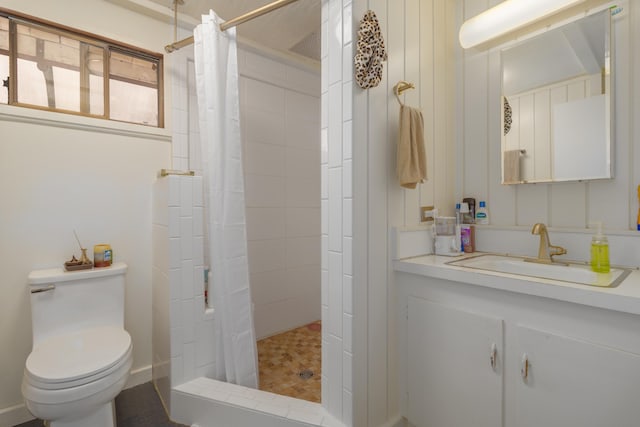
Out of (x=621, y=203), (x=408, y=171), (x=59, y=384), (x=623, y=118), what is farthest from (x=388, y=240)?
(x=59, y=384)

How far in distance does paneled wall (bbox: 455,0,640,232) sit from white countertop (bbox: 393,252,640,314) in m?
0.31

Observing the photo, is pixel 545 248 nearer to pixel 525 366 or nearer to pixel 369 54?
pixel 525 366

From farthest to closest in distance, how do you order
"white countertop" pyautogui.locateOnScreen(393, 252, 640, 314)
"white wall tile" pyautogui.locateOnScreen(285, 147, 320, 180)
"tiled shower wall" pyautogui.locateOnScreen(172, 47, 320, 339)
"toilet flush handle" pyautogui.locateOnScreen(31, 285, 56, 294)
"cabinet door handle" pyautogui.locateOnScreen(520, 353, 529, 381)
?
Answer: "white wall tile" pyautogui.locateOnScreen(285, 147, 320, 180), "tiled shower wall" pyautogui.locateOnScreen(172, 47, 320, 339), "toilet flush handle" pyautogui.locateOnScreen(31, 285, 56, 294), "cabinet door handle" pyautogui.locateOnScreen(520, 353, 529, 381), "white countertop" pyautogui.locateOnScreen(393, 252, 640, 314)

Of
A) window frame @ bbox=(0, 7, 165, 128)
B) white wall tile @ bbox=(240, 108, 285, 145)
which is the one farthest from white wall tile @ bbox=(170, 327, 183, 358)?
white wall tile @ bbox=(240, 108, 285, 145)

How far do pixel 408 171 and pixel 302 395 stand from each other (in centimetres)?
133

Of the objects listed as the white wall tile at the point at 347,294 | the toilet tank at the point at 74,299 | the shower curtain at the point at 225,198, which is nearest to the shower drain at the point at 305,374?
the shower curtain at the point at 225,198

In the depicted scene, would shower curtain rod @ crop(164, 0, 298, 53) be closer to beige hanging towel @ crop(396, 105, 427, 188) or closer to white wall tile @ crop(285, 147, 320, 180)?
beige hanging towel @ crop(396, 105, 427, 188)

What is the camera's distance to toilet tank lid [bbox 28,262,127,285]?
1.44m

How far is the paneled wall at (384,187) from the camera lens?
120 centimetres

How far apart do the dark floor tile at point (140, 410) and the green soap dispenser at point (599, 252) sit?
6.66 feet

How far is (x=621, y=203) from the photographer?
1.24 meters

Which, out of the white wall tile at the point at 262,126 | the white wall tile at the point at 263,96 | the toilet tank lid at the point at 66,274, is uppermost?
the white wall tile at the point at 263,96

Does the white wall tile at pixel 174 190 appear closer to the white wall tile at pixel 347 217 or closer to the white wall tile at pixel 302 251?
the white wall tile at pixel 347 217

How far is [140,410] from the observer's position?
1.59 metres
